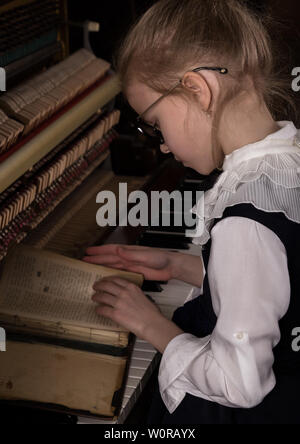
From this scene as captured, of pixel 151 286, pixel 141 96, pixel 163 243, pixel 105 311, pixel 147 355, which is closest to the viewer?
pixel 141 96

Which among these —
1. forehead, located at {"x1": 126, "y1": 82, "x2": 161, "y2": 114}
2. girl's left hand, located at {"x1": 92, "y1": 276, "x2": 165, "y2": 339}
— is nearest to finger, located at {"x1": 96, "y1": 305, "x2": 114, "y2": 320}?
girl's left hand, located at {"x1": 92, "y1": 276, "x2": 165, "y2": 339}

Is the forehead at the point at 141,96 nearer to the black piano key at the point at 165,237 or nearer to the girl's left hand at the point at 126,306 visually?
the girl's left hand at the point at 126,306

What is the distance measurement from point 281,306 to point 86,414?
0.58m

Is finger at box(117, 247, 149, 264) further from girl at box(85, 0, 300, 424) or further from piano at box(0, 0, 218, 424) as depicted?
girl at box(85, 0, 300, 424)

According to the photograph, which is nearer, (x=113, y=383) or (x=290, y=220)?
(x=290, y=220)

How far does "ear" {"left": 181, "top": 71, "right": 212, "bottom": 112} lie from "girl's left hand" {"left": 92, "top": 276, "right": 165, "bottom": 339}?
1.85 feet

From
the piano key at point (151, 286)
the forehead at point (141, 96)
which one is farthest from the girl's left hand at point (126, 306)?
the forehead at point (141, 96)

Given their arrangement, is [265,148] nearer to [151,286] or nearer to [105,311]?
[105,311]

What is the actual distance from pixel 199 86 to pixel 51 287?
0.72m

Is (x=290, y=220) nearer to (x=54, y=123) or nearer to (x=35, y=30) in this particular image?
(x=54, y=123)

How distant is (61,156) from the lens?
7.36 feet

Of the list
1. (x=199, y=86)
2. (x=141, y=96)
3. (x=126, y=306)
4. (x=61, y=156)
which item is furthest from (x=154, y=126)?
(x=61, y=156)
